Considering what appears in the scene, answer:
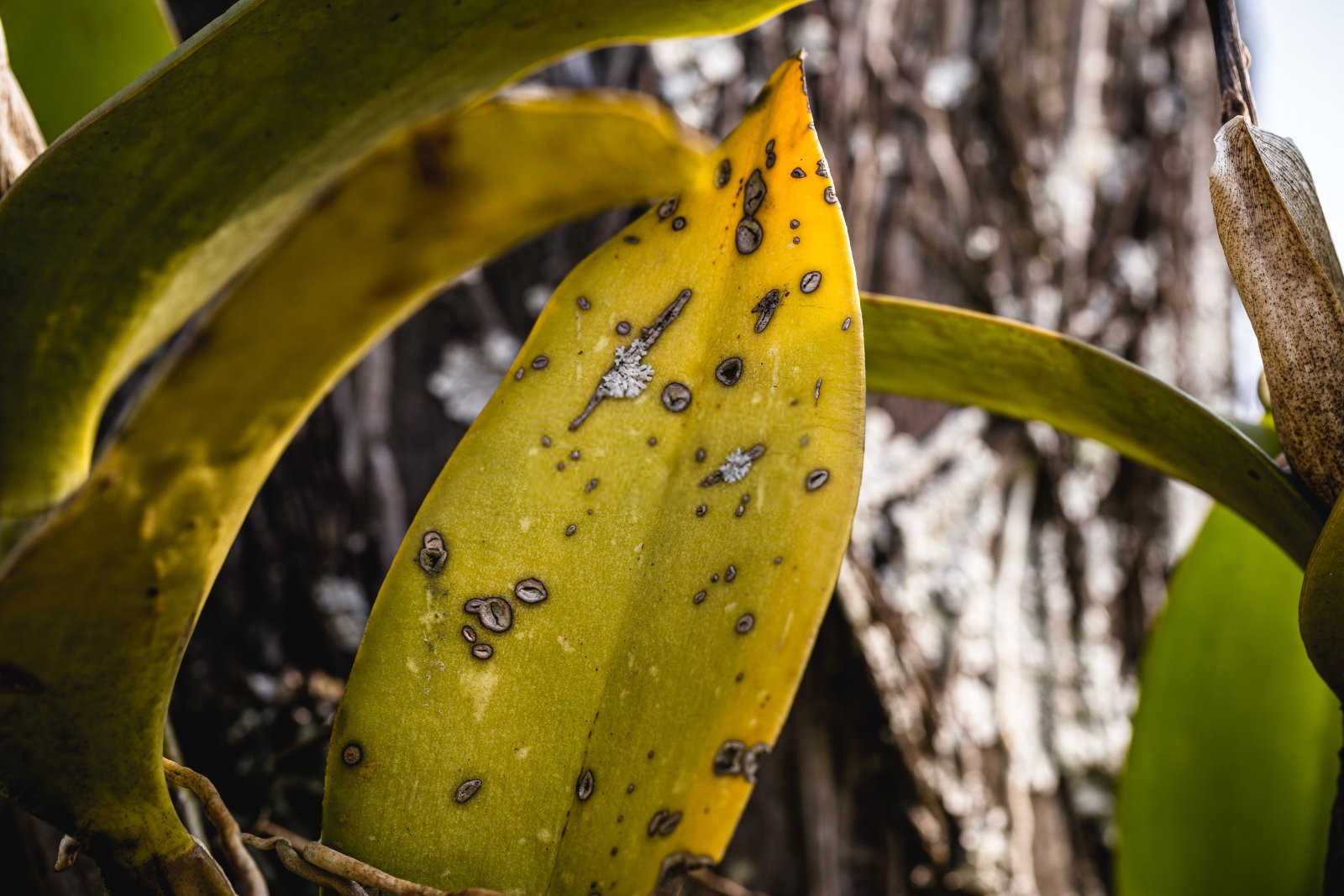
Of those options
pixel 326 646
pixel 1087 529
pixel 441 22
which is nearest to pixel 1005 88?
pixel 1087 529

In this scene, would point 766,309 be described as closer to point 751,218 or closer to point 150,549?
point 751,218

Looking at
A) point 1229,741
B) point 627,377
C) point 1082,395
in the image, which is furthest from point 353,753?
point 1229,741

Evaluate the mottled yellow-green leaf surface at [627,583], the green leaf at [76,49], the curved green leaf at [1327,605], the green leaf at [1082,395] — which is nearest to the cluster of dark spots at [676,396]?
the mottled yellow-green leaf surface at [627,583]

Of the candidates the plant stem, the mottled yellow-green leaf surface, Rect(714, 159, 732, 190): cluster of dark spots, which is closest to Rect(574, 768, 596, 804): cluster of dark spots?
the mottled yellow-green leaf surface

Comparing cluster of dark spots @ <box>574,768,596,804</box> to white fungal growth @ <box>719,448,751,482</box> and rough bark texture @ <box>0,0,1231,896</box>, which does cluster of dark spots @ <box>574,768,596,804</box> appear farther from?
rough bark texture @ <box>0,0,1231,896</box>

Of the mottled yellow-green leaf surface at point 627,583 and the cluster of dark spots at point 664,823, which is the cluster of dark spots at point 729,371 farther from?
the cluster of dark spots at point 664,823

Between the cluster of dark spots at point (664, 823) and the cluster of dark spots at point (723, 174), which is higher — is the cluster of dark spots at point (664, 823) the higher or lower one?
the lower one

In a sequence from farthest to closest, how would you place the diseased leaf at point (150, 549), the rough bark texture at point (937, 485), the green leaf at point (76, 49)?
the rough bark texture at point (937, 485) < the green leaf at point (76, 49) < the diseased leaf at point (150, 549)
